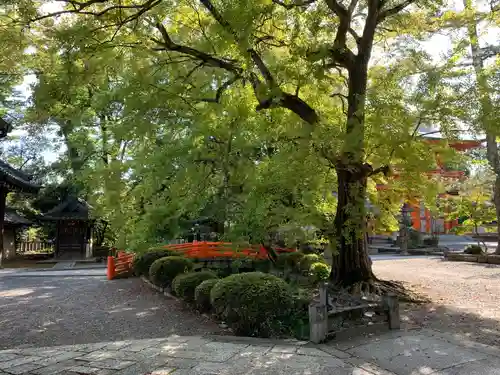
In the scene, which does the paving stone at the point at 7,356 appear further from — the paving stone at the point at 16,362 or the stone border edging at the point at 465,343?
the stone border edging at the point at 465,343

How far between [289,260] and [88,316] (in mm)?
7627

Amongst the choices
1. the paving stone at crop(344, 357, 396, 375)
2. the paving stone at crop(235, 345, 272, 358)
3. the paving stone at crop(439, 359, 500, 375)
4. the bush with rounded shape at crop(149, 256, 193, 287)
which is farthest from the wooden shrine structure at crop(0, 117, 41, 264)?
the paving stone at crop(439, 359, 500, 375)

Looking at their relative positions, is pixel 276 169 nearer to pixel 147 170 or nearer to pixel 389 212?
pixel 147 170

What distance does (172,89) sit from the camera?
8312mm

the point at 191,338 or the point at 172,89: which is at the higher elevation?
the point at 172,89

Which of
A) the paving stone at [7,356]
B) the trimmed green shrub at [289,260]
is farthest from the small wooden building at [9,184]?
the paving stone at [7,356]

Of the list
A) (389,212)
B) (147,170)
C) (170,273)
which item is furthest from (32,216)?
(389,212)

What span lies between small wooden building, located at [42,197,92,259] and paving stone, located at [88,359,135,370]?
2321cm

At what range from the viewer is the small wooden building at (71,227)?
26766mm

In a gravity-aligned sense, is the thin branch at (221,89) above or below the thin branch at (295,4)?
below

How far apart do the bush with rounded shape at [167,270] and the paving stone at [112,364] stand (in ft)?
22.9

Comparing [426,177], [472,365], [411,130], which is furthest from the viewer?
[426,177]

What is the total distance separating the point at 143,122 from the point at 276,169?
9.25 ft

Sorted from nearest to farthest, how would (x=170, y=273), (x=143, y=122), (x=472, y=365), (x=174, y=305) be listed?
(x=472, y=365), (x=143, y=122), (x=174, y=305), (x=170, y=273)
